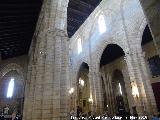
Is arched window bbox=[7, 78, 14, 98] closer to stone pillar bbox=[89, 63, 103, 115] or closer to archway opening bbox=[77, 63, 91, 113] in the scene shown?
archway opening bbox=[77, 63, 91, 113]

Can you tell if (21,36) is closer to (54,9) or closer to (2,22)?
(2,22)

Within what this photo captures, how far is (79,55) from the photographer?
20.4m

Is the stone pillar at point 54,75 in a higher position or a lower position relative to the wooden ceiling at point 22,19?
lower

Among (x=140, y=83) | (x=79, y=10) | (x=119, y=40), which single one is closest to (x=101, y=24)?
(x=79, y=10)

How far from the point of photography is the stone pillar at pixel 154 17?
1715 mm

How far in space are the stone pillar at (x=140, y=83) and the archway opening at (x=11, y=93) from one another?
1426cm

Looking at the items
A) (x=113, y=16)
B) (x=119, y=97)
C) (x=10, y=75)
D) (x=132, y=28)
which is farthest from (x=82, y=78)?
(x=132, y=28)

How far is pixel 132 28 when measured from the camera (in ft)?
40.2

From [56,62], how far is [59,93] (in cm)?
118

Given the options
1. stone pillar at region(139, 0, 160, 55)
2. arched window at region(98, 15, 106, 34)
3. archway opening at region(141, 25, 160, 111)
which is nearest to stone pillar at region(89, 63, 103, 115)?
arched window at region(98, 15, 106, 34)

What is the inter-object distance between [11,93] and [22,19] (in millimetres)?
13099

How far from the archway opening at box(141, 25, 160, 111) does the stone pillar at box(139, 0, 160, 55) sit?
13.1m

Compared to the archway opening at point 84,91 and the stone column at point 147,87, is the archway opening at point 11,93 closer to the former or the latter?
the archway opening at point 84,91

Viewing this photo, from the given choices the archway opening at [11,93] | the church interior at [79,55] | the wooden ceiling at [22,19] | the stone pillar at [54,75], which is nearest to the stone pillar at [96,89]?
the church interior at [79,55]
